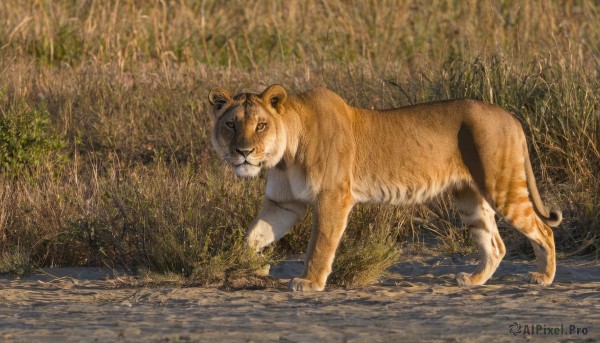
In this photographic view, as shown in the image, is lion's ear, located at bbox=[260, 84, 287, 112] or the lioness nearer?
the lioness

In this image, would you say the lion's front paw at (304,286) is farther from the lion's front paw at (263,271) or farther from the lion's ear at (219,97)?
the lion's ear at (219,97)

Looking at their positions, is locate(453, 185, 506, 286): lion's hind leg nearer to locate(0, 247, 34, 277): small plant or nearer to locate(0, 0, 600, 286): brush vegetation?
locate(0, 0, 600, 286): brush vegetation

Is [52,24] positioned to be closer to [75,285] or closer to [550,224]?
[75,285]

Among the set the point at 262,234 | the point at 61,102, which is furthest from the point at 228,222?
the point at 61,102

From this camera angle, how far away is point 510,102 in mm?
9414

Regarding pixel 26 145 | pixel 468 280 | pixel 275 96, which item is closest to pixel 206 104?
pixel 26 145

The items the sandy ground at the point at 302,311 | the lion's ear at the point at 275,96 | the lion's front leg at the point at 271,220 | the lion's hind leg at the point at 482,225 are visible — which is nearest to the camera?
the sandy ground at the point at 302,311

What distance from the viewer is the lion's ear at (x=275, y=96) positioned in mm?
6926

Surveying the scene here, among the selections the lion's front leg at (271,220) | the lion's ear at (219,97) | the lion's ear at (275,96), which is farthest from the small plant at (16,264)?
the lion's ear at (275,96)

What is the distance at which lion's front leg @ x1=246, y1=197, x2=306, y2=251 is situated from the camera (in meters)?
7.03

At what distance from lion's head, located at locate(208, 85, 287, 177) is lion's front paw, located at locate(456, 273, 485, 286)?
4.69 feet

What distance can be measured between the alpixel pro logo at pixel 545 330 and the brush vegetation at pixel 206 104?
1.68m

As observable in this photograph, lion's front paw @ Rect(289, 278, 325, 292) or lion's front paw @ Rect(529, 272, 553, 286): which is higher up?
lion's front paw @ Rect(529, 272, 553, 286)

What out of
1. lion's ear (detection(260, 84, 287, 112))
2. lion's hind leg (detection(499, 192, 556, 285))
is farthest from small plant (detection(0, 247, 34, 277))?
lion's hind leg (detection(499, 192, 556, 285))
